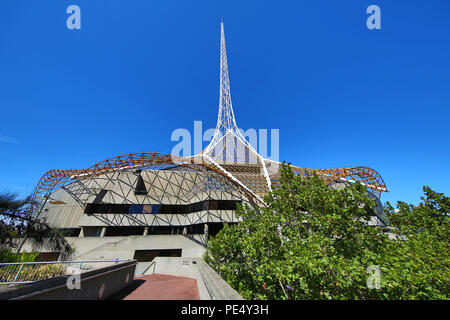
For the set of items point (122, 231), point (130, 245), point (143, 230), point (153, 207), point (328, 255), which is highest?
point (328, 255)

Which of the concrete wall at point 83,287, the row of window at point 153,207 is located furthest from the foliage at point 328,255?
the row of window at point 153,207

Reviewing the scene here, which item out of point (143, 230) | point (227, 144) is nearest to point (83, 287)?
point (143, 230)

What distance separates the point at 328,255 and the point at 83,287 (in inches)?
378

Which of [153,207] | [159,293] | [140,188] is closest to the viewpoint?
[159,293]

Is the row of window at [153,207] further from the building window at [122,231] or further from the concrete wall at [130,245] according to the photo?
the concrete wall at [130,245]

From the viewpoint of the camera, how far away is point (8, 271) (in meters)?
8.02

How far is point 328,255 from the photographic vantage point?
6.00m

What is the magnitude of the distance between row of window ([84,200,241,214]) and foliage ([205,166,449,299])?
18761 mm

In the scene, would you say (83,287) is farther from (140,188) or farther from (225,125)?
(225,125)

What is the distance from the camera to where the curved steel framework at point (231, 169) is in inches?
1051

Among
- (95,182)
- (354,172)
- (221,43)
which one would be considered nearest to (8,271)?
(95,182)
